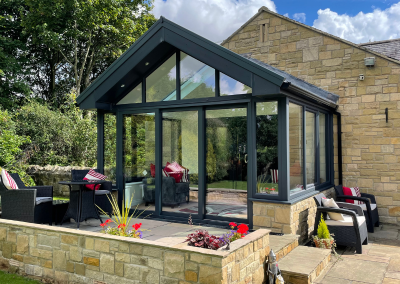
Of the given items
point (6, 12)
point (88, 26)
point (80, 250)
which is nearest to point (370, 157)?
point (80, 250)

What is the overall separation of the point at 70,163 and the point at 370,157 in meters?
10.1

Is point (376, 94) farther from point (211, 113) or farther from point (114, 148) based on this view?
point (114, 148)

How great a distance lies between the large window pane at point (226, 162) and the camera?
19.1ft

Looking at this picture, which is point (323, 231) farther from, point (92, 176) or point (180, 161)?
point (92, 176)

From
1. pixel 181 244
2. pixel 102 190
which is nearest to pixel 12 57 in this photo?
pixel 102 190

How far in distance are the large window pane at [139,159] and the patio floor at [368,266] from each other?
3.44 metres

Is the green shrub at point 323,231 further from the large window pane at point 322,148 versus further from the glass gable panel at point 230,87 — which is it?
the glass gable panel at point 230,87

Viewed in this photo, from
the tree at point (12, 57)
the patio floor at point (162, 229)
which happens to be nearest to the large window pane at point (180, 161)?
the patio floor at point (162, 229)

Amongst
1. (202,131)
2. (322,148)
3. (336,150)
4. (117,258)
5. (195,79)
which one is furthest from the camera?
(336,150)

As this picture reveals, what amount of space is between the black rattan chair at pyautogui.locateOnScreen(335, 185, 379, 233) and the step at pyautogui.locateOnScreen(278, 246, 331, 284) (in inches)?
97.0

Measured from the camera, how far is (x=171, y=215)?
646 centimetres

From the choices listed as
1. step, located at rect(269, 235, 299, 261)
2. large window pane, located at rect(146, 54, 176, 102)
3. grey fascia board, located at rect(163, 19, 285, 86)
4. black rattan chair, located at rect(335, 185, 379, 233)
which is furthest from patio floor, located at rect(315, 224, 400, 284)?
large window pane, located at rect(146, 54, 176, 102)

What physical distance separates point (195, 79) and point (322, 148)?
3.26 meters

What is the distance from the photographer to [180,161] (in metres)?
Result: 6.40
